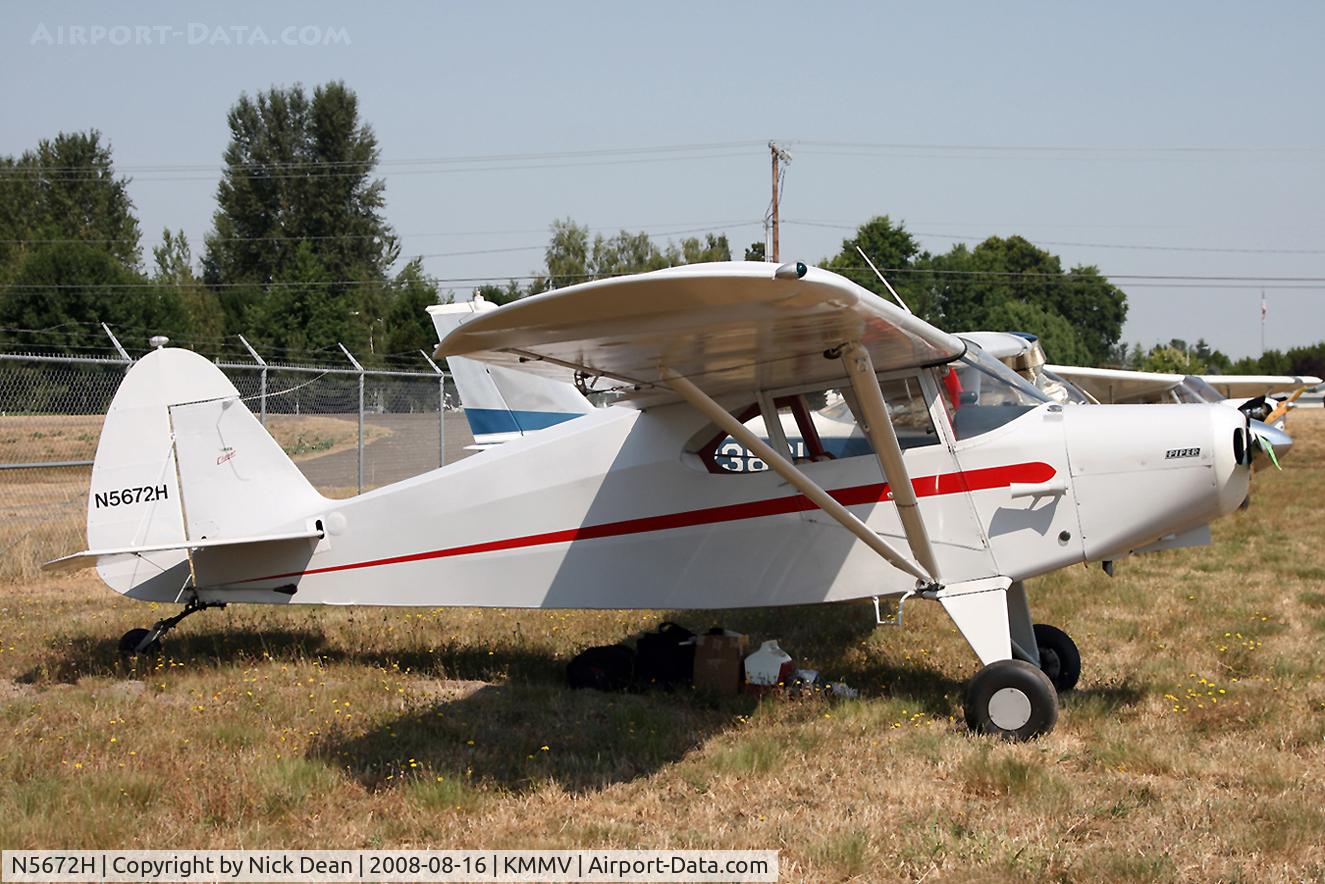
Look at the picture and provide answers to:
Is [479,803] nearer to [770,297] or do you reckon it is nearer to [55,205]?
[770,297]

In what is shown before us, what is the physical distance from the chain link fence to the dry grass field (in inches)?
145

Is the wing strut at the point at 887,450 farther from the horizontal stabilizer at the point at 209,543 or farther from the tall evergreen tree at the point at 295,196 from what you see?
the tall evergreen tree at the point at 295,196

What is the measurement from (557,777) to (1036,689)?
2.52 m

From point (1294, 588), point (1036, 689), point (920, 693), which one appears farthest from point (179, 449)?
point (1294, 588)

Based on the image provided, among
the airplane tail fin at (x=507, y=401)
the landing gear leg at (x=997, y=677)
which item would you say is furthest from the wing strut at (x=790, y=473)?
the airplane tail fin at (x=507, y=401)

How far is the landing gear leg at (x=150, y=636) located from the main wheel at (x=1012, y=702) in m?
4.99

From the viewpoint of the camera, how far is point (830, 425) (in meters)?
6.64

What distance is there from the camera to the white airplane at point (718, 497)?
5.89 meters

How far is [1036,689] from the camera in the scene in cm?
587

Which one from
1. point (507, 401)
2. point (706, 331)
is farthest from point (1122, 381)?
point (706, 331)

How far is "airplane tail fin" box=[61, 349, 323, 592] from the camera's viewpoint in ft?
24.2

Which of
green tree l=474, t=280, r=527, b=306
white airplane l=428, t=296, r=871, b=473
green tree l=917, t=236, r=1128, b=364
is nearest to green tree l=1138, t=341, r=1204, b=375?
green tree l=917, t=236, r=1128, b=364

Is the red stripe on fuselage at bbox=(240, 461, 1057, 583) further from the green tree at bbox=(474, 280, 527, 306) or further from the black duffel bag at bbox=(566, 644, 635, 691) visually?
the green tree at bbox=(474, 280, 527, 306)

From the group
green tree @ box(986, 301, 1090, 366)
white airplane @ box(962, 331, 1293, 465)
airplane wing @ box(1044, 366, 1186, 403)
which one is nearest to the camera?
white airplane @ box(962, 331, 1293, 465)
